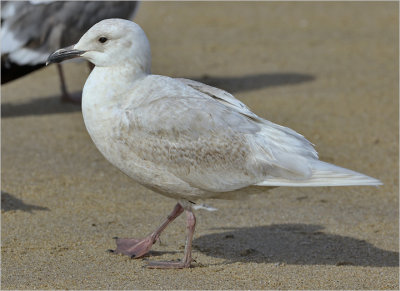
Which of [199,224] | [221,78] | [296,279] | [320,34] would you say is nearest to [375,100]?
[221,78]

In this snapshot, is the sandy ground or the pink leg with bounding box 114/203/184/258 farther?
the pink leg with bounding box 114/203/184/258

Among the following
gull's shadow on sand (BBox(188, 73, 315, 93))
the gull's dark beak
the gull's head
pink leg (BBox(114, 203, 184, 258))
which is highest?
the gull's head

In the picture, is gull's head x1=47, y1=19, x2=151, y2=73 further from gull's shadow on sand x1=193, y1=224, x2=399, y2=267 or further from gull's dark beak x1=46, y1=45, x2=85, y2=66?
gull's shadow on sand x1=193, y1=224, x2=399, y2=267

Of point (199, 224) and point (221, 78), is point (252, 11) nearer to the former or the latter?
point (221, 78)

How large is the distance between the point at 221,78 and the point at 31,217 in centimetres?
476

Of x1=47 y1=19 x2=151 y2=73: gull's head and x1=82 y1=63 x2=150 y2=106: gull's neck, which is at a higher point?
x1=47 y1=19 x2=151 y2=73: gull's head

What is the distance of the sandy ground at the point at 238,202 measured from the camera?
441cm

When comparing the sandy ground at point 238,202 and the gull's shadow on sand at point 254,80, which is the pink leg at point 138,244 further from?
the gull's shadow on sand at point 254,80

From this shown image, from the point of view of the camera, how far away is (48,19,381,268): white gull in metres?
4.22

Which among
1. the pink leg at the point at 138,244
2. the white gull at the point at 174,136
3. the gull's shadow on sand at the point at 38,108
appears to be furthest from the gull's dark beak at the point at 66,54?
the gull's shadow on sand at the point at 38,108

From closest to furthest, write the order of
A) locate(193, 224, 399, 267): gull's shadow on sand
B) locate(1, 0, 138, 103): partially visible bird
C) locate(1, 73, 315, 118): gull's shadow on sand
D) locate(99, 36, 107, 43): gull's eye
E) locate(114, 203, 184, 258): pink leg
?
locate(99, 36, 107, 43): gull's eye < locate(114, 203, 184, 258): pink leg < locate(193, 224, 399, 267): gull's shadow on sand < locate(1, 0, 138, 103): partially visible bird < locate(1, 73, 315, 118): gull's shadow on sand

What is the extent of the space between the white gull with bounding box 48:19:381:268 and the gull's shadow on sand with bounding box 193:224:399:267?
1.75ft

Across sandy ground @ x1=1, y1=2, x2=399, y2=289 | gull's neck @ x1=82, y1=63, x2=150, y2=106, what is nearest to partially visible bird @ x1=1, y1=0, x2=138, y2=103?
sandy ground @ x1=1, y1=2, x2=399, y2=289

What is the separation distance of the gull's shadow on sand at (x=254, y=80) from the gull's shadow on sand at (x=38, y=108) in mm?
1834
